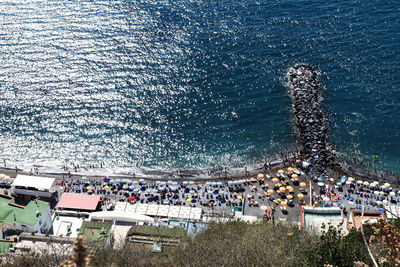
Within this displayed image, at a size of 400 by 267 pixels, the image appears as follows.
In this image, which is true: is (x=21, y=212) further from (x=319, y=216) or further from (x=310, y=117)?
(x=310, y=117)

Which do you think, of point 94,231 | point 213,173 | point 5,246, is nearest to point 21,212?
point 5,246

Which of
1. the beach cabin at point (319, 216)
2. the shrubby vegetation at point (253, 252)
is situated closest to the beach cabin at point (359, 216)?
the beach cabin at point (319, 216)

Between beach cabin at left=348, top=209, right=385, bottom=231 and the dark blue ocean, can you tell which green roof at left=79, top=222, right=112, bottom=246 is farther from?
beach cabin at left=348, top=209, right=385, bottom=231

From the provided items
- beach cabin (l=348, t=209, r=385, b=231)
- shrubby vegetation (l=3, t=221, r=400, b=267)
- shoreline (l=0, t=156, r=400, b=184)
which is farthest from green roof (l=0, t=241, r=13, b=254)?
beach cabin (l=348, t=209, r=385, b=231)

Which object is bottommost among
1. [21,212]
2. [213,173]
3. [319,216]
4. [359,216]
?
[21,212]

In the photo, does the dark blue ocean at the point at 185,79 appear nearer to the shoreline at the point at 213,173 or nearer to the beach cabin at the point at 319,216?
the shoreline at the point at 213,173
